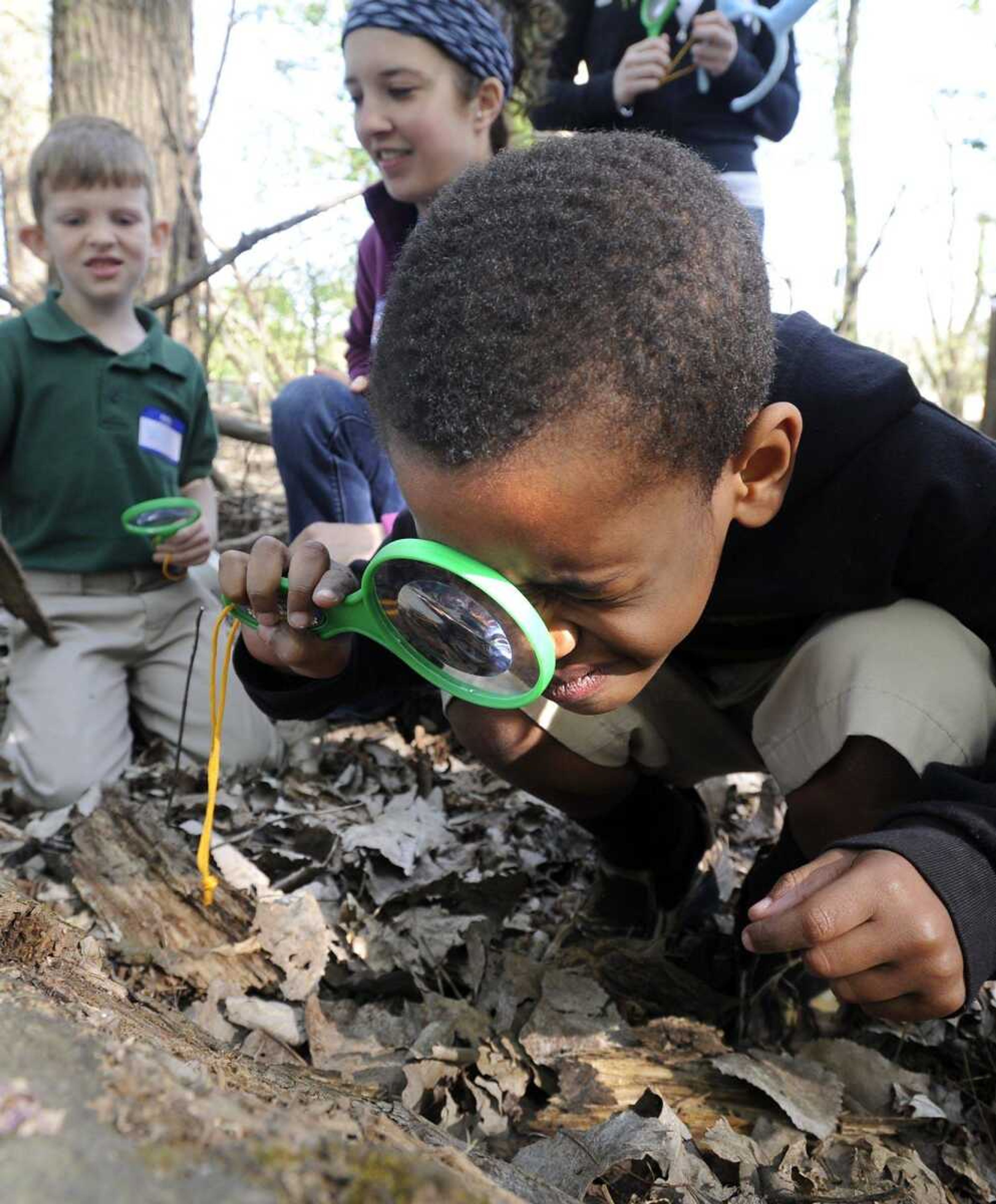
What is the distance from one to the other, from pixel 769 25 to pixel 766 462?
2.24 metres

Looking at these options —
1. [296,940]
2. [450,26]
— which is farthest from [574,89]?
[296,940]

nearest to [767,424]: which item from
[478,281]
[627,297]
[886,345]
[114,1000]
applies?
[627,297]

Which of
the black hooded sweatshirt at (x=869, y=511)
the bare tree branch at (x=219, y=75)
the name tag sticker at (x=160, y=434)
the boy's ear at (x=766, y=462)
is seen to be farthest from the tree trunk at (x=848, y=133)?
the boy's ear at (x=766, y=462)

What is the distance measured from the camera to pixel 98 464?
3691mm

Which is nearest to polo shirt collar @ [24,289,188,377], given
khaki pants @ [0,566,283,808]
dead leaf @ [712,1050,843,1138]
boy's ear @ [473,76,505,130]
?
khaki pants @ [0,566,283,808]

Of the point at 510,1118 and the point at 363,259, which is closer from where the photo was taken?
the point at 510,1118

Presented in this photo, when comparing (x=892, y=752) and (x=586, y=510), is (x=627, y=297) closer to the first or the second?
(x=586, y=510)

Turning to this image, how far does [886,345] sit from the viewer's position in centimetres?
1379

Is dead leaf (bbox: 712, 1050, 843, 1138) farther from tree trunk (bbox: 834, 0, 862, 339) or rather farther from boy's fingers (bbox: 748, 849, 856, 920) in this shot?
tree trunk (bbox: 834, 0, 862, 339)

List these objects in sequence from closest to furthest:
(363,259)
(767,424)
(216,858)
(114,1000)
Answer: (114,1000) → (767,424) → (216,858) → (363,259)

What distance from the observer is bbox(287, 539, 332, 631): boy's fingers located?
5.99 feet

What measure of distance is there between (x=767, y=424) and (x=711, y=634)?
26.4 inches

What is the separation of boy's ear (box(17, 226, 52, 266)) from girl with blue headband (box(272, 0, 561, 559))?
1.07 meters

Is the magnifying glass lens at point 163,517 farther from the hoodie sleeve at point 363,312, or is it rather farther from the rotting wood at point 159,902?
the rotting wood at point 159,902
